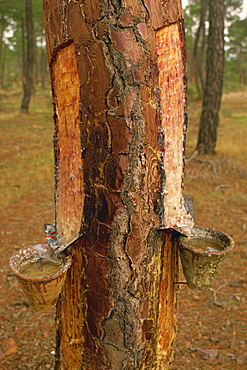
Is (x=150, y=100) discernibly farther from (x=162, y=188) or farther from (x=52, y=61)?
(x=52, y=61)

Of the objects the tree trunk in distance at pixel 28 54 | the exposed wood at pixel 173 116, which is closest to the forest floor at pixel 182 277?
the exposed wood at pixel 173 116

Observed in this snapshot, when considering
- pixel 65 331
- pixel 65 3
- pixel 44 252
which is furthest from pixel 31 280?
pixel 65 3

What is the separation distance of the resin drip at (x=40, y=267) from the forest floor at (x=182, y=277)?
1418mm

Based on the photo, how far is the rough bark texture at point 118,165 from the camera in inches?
42.8

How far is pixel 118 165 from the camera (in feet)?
3.70

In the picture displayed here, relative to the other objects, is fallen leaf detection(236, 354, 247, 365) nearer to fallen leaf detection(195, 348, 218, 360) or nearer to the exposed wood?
fallen leaf detection(195, 348, 218, 360)

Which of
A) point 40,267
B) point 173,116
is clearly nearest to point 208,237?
point 173,116

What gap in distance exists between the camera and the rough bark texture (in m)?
1.09

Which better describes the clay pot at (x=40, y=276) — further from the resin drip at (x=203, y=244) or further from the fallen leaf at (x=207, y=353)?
the fallen leaf at (x=207, y=353)

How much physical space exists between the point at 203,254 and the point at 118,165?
443 millimetres

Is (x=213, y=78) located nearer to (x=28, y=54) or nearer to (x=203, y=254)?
(x=203, y=254)

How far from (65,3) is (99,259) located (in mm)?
882

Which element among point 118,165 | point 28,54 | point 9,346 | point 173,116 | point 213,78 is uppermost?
point 28,54

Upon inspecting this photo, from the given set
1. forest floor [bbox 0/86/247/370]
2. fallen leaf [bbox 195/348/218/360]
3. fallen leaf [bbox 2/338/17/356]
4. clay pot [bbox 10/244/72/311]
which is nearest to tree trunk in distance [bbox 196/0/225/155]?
forest floor [bbox 0/86/247/370]
